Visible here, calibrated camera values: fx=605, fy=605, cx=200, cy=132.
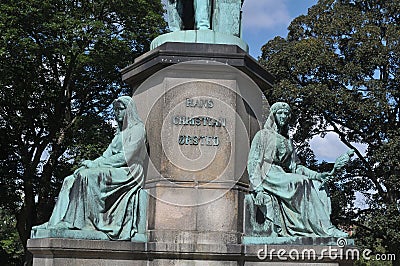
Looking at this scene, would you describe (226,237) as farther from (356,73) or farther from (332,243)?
(356,73)

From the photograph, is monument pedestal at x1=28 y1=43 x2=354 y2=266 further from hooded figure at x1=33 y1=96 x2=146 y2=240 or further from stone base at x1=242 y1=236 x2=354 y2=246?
hooded figure at x1=33 y1=96 x2=146 y2=240

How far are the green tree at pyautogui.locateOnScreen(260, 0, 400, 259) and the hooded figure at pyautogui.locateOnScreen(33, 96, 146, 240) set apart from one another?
15.5 meters

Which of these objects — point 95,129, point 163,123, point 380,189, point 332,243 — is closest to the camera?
point 332,243

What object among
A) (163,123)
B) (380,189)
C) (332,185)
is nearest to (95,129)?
(332,185)

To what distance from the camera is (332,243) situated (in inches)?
267

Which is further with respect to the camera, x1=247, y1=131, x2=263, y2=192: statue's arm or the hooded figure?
x1=247, y1=131, x2=263, y2=192: statue's arm

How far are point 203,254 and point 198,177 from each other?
941 mm

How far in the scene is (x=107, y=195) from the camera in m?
6.93

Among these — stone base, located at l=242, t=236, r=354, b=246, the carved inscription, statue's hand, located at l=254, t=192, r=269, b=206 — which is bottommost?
stone base, located at l=242, t=236, r=354, b=246

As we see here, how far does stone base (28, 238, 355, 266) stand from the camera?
662 centimetres

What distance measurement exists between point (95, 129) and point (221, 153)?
1405 centimetres

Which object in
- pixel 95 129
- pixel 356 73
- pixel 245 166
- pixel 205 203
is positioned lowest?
pixel 205 203

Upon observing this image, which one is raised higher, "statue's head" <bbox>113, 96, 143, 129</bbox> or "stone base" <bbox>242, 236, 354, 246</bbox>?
"statue's head" <bbox>113, 96, 143, 129</bbox>
